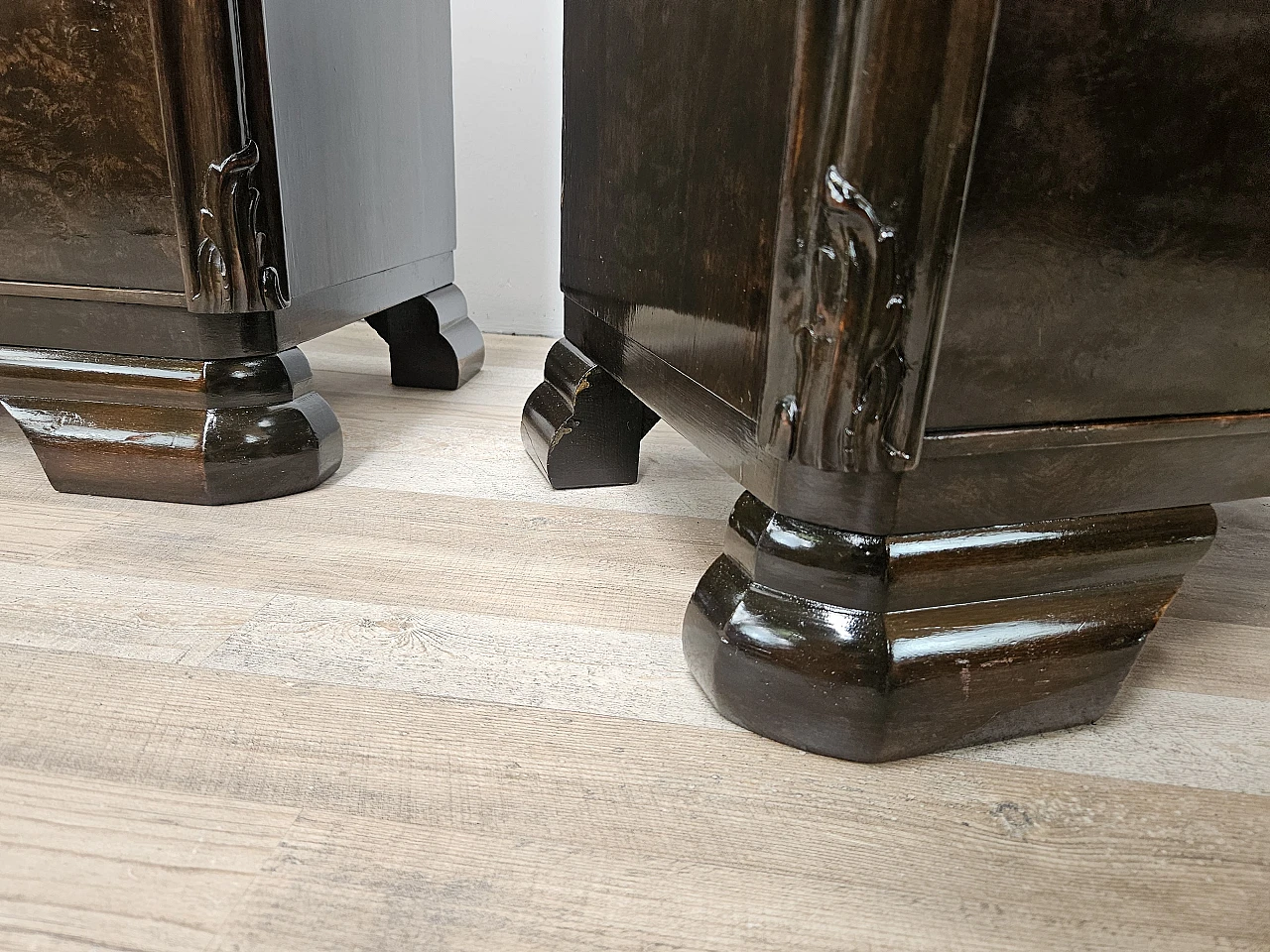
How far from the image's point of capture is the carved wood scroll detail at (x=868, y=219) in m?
0.37

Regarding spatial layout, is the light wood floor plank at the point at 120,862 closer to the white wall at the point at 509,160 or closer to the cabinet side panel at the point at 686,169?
the cabinet side panel at the point at 686,169

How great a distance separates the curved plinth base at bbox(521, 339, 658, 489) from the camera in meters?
0.82

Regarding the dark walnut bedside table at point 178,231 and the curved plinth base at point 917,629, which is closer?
the curved plinth base at point 917,629

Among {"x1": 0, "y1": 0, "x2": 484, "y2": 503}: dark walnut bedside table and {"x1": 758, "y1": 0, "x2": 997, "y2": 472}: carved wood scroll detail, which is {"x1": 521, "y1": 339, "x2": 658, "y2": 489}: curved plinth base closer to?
{"x1": 0, "y1": 0, "x2": 484, "y2": 503}: dark walnut bedside table

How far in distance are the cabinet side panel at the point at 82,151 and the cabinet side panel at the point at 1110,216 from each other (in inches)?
23.1

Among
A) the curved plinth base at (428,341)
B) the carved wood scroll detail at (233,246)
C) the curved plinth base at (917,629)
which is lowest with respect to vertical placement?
the curved plinth base at (428,341)

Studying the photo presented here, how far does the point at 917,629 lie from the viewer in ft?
1.54

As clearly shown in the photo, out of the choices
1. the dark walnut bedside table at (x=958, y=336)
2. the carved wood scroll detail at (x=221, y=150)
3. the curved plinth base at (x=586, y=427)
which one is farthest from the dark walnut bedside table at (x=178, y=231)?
the dark walnut bedside table at (x=958, y=336)

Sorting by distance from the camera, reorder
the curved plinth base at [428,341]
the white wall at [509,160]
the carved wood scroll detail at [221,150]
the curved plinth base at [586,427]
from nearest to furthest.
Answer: the carved wood scroll detail at [221,150] < the curved plinth base at [586,427] < the curved plinth base at [428,341] < the white wall at [509,160]

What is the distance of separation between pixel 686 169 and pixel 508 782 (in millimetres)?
361

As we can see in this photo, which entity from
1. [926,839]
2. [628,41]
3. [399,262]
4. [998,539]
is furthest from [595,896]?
[399,262]

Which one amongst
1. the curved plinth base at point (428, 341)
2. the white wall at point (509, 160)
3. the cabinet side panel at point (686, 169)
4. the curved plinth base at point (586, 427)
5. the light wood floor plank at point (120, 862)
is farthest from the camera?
the white wall at point (509, 160)

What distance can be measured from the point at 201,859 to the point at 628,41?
557 mm

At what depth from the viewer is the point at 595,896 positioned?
0.37 metres
